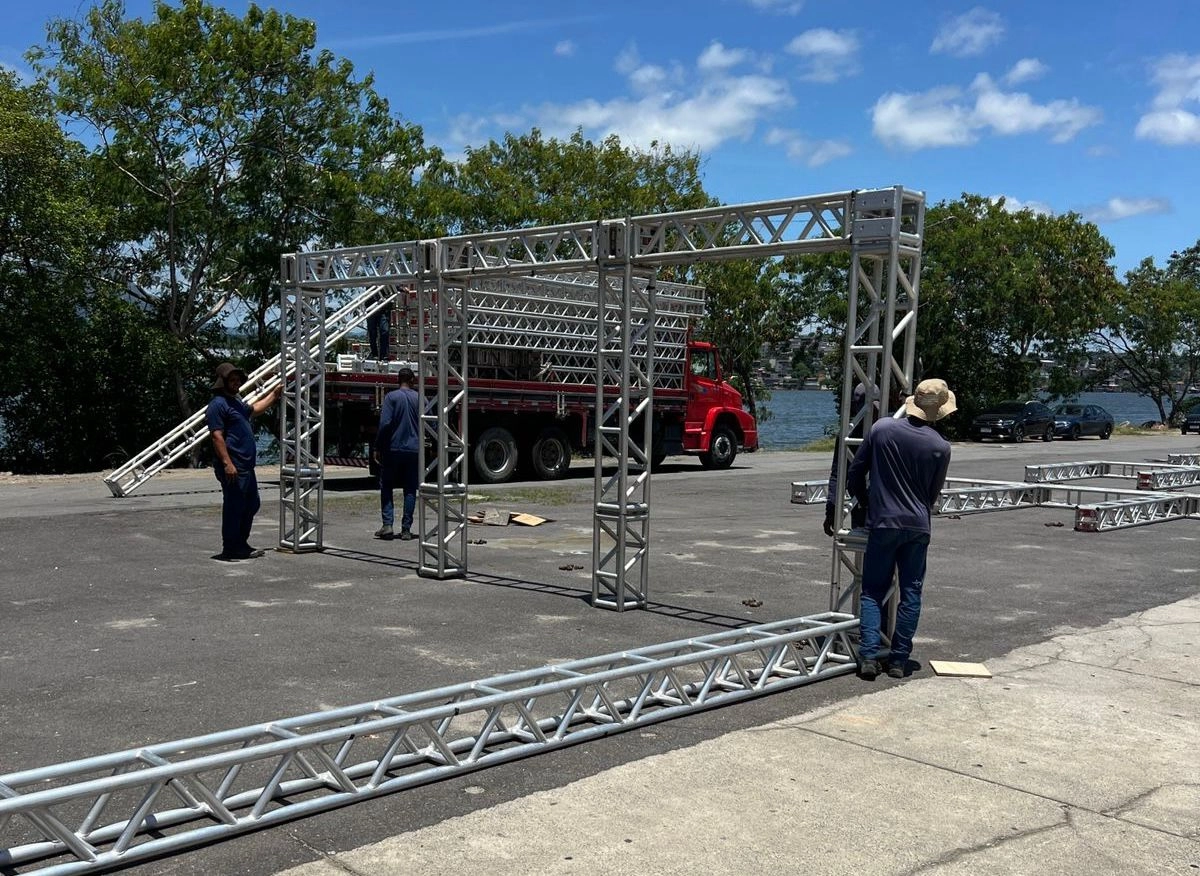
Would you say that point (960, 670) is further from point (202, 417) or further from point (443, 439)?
point (202, 417)

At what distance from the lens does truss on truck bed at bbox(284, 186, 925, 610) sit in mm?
8016

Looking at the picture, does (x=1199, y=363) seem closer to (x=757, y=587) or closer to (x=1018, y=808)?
(x=757, y=587)

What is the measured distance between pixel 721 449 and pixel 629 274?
1686cm

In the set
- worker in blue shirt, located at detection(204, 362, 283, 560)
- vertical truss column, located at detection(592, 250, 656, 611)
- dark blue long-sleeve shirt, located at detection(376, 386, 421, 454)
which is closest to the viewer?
vertical truss column, located at detection(592, 250, 656, 611)

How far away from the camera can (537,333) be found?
22.3 m

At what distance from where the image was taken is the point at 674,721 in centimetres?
646

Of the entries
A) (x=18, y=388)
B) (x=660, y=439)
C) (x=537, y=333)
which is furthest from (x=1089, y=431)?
(x=18, y=388)

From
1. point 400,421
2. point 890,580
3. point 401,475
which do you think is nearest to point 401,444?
point 400,421

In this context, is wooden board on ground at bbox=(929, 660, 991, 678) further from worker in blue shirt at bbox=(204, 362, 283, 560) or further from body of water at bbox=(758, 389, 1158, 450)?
body of water at bbox=(758, 389, 1158, 450)

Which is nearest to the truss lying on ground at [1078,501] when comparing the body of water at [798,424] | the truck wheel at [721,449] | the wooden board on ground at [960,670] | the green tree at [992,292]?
the truck wheel at [721,449]

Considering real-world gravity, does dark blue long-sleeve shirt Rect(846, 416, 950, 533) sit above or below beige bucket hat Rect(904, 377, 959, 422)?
below

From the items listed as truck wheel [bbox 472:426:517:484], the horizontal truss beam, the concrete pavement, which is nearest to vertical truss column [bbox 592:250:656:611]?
the concrete pavement

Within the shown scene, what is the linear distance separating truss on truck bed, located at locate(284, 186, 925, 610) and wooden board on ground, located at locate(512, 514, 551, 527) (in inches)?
101

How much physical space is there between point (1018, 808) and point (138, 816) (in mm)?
3721
